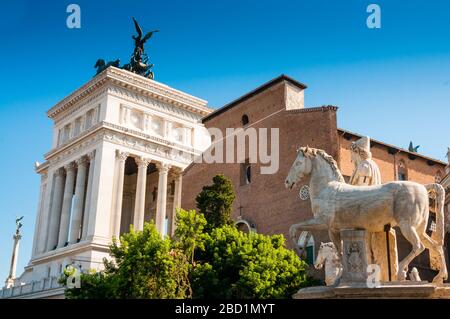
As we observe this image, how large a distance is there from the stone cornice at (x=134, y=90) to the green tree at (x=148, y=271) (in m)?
32.4

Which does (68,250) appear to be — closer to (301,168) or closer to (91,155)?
(91,155)

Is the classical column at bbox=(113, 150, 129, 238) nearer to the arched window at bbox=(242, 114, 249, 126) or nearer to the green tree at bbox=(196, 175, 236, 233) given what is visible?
the arched window at bbox=(242, 114, 249, 126)

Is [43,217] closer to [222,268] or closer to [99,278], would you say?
[99,278]

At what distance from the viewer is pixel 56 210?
56.6 metres

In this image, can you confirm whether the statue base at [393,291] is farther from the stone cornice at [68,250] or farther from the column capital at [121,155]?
the column capital at [121,155]

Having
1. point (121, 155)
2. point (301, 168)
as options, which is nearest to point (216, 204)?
point (301, 168)

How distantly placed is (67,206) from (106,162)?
7.73 m

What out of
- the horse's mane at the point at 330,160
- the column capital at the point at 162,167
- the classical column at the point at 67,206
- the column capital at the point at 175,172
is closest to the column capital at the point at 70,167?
the classical column at the point at 67,206

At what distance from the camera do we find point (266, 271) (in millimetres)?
22078

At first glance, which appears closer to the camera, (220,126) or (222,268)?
(222,268)

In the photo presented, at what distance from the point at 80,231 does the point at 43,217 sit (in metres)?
8.08

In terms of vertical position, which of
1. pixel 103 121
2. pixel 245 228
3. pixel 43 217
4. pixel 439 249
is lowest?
pixel 439 249
